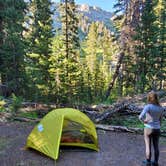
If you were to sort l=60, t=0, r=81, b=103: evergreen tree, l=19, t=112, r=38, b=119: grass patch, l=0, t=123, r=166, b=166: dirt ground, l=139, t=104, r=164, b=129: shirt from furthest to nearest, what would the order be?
l=60, t=0, r=81, b=103: evergreen tree < l=19, t=112, r=38, b=119: grass patch < l=0, t=123, r=166, b=166: dirt ground < l=139, t=104, r=164, b=129: shirt

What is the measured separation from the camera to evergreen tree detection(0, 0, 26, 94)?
72.2 ft

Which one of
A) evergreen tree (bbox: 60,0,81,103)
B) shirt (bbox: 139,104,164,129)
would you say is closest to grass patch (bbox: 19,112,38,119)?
shirt (bbox: 139,104,164,129)

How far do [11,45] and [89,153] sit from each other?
1487 centimetres

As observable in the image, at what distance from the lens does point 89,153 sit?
31.8 feet

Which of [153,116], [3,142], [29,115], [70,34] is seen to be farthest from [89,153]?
[70,34]

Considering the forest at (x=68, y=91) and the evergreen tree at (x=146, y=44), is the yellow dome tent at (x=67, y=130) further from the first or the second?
the evergreen tree at (x=146, y=44)

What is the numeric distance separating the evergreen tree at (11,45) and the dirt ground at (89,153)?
457 inches

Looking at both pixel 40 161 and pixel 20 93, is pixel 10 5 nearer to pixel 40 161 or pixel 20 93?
pixel 20 93

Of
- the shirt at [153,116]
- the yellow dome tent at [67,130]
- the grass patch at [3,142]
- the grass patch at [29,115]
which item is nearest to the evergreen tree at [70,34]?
the grass patch at [29,115]

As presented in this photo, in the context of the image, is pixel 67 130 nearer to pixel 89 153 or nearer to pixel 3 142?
pixel 89 153

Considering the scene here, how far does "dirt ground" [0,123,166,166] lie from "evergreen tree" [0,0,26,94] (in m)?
11.6

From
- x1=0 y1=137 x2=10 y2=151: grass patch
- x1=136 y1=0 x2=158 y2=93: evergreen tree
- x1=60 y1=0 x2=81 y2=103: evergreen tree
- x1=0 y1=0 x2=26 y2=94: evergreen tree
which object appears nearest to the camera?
x1=0 y1=137 x2=10 y2=151: grass patch

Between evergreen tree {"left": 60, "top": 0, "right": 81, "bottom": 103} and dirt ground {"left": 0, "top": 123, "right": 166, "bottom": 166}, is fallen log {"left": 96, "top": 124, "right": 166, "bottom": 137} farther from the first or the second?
evergreen tree {"left": 60, "top": 0, "right": 81, "bottom": 103}

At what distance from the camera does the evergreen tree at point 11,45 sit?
22016 mm
